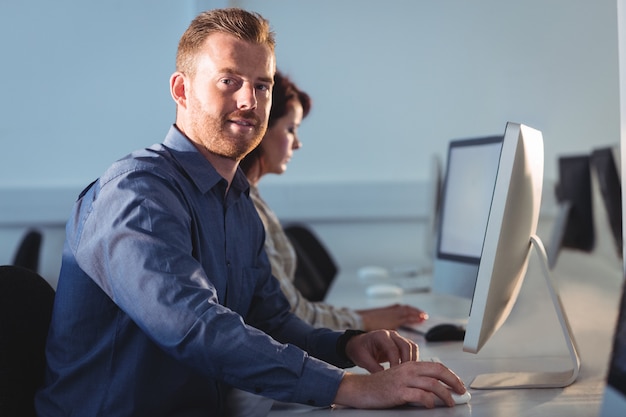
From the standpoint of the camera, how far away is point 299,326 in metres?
1.75

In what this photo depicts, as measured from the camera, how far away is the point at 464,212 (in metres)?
2.34

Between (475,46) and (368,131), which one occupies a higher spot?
(475,46)

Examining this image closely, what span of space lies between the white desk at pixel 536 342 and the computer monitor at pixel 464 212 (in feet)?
0.49

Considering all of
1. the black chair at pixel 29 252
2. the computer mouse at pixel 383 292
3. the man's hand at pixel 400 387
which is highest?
the man's hand at pixel 400 387

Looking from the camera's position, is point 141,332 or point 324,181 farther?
point 324,181

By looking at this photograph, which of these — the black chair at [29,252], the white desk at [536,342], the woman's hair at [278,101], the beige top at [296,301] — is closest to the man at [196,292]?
the white desk at [536,342]

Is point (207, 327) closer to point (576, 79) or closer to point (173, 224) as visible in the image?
point (173, 224)

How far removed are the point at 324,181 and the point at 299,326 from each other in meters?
2.75

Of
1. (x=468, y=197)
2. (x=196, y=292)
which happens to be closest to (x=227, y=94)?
(x=196, y=292)

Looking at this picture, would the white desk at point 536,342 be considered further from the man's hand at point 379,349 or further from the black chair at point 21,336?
the black chair at point 21,336

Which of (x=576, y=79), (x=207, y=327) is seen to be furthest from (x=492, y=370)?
(x=576, y=79)

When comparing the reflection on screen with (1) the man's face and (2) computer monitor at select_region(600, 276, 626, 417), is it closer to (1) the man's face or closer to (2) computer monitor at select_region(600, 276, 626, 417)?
(1) the man's face

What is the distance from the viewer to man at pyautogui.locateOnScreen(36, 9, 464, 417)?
1.22m

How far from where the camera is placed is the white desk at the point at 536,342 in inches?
50.8
